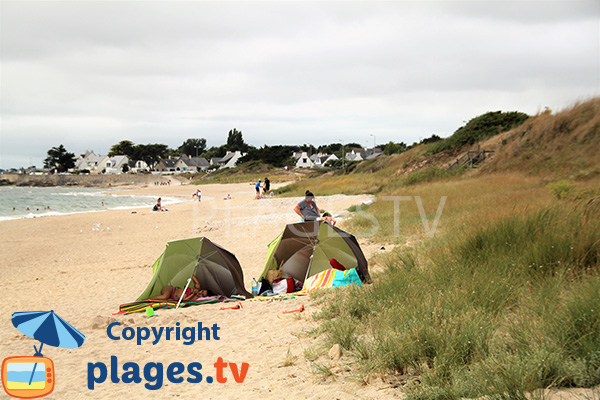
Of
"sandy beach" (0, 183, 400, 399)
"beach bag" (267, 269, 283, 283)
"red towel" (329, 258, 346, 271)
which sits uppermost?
"red towel" (329, 258, 346, 271)

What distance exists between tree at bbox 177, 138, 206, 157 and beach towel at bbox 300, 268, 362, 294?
160 meters

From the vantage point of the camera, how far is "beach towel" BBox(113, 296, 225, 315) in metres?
7.84

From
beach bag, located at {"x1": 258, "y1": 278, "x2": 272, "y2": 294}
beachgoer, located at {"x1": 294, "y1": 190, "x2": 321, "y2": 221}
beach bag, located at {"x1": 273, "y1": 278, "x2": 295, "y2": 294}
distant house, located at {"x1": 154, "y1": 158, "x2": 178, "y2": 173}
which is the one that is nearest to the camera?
beach bag, located at {"x1": 273, "y1": 278, "x2": 295, "y2": 294}

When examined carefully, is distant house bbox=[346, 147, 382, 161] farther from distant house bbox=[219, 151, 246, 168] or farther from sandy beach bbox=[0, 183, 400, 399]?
sandy beach bbox=[0, 183, 400, 399]

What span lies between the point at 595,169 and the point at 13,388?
59.4ft

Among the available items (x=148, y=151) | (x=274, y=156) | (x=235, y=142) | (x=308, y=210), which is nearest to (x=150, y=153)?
(x=148, y=151)

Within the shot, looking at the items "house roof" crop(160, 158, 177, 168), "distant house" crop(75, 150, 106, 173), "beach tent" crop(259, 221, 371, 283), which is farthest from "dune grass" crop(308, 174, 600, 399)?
"distant house" crop(75, 150, 106, 173)

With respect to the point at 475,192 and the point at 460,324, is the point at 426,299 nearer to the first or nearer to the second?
the point at 460,324

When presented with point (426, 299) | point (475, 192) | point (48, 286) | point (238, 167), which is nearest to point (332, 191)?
point (475, 192)

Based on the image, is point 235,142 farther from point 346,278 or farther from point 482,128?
point 346,278

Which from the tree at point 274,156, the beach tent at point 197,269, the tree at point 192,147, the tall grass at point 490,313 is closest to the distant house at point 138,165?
the tree at point 192,147

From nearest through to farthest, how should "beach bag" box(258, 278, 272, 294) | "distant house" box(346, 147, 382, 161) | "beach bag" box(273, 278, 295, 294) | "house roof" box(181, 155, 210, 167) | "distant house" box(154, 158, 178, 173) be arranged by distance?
"beach bag" box(273, 278, 295, 294)
"beach bag" box(258, 278, 272, 294)
"distant house" box(346, 147, 382, 161)
"distant house" box(154, 158, 178, 173)
"house roof" box(181, 155, 210, 167)

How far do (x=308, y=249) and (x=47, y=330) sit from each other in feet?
16.3

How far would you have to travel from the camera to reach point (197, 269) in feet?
28.2
